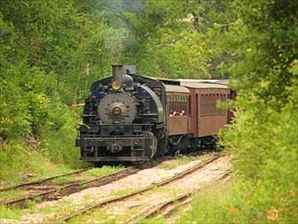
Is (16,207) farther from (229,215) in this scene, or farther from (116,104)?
(116,104)

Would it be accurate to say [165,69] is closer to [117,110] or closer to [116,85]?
[116,85]

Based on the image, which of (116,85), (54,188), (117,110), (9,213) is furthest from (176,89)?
(9,213)

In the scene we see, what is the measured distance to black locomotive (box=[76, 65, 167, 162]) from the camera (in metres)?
30.3

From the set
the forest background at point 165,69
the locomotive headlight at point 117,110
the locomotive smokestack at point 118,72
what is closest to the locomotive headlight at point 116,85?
the locomotive smokestack at point 118,72

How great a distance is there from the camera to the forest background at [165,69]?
13055 millimetres

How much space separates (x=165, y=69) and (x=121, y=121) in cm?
2108

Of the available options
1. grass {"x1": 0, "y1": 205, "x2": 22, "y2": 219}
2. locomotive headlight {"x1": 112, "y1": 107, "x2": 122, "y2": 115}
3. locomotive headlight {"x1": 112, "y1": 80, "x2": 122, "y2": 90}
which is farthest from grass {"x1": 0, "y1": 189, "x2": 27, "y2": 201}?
locomotive headlight {"x1": 112, "y1": 80, "x2": 122, "y2": 90}

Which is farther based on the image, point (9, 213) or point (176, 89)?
point (176, 89)

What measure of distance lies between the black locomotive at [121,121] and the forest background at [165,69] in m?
1.39

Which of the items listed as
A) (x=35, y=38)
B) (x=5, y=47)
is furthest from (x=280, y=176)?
(x=35, y=38)

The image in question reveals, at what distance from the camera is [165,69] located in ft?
169

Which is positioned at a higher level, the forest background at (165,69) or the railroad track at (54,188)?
the forest background at (165,69)

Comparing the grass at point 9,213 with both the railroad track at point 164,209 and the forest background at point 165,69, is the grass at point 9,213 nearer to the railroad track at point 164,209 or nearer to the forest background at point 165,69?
the railroad track at point 164,209

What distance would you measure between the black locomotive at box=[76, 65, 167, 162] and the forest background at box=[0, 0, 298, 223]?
1.39 metres
